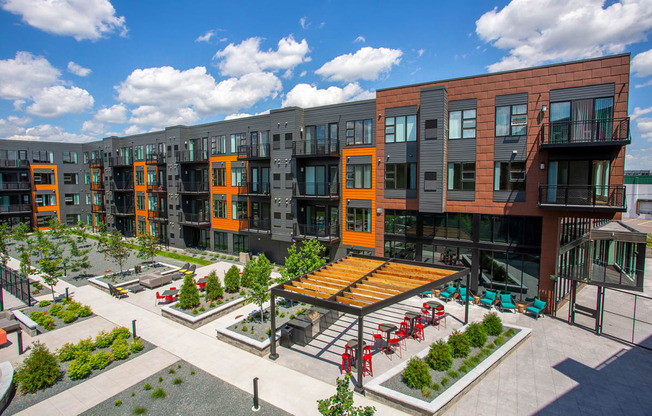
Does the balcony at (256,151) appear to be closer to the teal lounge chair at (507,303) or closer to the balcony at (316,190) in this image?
the balcony at (316,190)

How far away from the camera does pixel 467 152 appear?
771 inches

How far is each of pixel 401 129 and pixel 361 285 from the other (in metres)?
12.0

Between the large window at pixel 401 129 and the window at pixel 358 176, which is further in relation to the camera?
the window at pixel 358 176

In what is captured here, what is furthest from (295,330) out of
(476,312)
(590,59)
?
(590,59)

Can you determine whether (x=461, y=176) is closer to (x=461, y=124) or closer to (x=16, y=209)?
(x=461, y=124)

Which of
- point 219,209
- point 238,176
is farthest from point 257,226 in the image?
point 219,209

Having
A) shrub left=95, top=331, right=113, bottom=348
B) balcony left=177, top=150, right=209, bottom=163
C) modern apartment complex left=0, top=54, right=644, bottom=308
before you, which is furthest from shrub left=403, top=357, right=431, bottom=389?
balcony left=177, top=150, right=209, bottom=163

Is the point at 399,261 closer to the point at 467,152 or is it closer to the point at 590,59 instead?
the point at 467,152

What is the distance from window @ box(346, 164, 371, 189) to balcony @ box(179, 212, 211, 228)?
16.4m

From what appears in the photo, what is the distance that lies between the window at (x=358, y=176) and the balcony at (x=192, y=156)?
52.7 feet

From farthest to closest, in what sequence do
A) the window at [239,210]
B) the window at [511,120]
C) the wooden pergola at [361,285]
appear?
the window at [239,210]
the window at [511,120]
the wooden pergola at [361,285]

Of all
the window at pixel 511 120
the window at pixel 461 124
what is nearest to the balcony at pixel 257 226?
the window at pixel 461 124

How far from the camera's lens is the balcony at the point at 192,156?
32469 mm

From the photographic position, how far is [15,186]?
4288 cm
